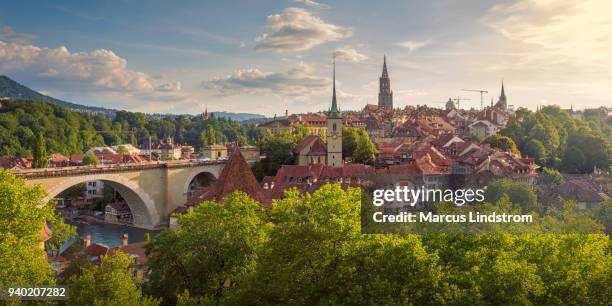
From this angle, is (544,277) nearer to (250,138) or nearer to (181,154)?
(181,154)

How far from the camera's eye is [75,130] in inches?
2822

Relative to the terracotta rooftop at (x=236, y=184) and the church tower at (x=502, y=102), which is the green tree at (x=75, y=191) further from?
the church tower at (x=502, y=102)

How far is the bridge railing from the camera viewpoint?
1180 inches

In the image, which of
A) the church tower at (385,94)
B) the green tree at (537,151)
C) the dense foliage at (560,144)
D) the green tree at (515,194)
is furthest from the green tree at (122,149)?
the green tree at (515,194)

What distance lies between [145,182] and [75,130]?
132 ft

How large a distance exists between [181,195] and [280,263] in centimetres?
2812

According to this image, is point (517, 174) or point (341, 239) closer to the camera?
point (341, 239)

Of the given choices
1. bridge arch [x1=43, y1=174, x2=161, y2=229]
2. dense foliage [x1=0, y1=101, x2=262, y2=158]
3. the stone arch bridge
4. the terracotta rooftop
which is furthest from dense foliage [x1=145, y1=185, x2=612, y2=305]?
dense foliage [x1=0, y1=101, x2=262, y2=158]

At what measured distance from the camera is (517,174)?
3162 cm

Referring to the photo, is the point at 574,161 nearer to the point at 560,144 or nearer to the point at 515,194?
the point at 560,144

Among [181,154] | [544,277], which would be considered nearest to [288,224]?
[544,277]

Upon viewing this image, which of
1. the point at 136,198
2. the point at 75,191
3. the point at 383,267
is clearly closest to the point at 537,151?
the point at 136,198

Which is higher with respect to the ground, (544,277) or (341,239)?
(341,239)

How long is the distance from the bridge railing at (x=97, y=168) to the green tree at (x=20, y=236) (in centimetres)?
1556
